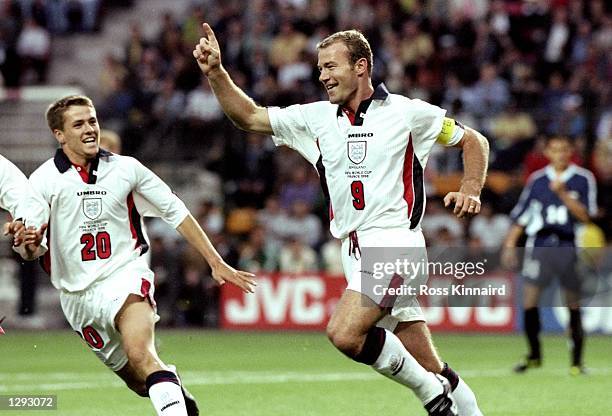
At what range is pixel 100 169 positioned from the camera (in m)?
7.71

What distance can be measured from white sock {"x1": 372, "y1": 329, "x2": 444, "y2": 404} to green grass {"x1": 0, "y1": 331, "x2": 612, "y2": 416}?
90.1 inches

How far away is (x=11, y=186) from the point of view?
24.9ft

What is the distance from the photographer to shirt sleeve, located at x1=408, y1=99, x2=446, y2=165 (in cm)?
728

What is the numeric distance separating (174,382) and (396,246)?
141 cm

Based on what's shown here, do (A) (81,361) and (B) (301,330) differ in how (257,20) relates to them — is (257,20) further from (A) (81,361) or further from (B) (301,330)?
(A) (81,361)

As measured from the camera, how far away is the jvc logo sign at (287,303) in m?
17.6

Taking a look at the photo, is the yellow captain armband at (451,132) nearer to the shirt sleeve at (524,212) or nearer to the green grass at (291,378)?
the green grass at (291,378)

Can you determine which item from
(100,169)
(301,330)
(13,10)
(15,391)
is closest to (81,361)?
(15,391)

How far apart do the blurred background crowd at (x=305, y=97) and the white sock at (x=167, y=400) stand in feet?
36.3

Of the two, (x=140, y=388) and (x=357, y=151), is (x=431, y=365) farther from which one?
(x=140, y=388)

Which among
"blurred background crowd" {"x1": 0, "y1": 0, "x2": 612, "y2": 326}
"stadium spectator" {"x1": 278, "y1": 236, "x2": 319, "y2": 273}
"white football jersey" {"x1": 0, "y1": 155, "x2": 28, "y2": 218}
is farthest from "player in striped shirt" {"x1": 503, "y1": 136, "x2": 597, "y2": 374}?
"white football jersey" {"x1": 0, "y1": 155, "x2": 28, "y2": 218}

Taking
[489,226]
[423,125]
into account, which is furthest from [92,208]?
[489,226]

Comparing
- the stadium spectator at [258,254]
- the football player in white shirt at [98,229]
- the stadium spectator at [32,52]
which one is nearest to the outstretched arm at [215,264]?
the football player in white shirt at [98,229]

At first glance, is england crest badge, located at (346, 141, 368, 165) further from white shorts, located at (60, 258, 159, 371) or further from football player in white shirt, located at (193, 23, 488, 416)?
white shorts, located at (60, 258, 159, 371)
